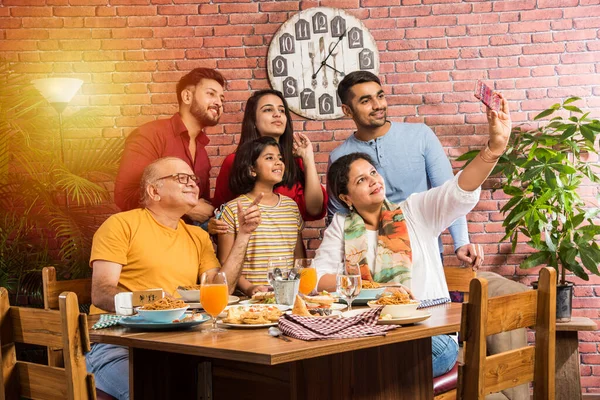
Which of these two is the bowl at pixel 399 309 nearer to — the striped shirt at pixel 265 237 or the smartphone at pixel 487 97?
the smartphone at pixel 487 97

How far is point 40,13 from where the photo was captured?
4680mm

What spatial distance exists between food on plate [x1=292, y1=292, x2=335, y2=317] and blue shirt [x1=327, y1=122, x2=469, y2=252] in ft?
4.69

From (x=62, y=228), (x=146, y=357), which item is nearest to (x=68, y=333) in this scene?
(x=146, y=357)

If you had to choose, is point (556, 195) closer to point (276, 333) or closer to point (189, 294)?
point (189, 294)

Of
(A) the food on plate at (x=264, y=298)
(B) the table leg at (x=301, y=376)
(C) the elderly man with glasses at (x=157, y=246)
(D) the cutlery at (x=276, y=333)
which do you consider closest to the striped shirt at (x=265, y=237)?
(C) the elderly man with glasses at (x=157, y=246)

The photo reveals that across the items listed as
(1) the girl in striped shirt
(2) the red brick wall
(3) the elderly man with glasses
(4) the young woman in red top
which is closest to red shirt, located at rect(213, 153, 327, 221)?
(4) the young woman in red top

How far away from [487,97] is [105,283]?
1.45 metres

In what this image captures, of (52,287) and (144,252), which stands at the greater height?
(144,252)

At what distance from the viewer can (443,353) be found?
8.23ft

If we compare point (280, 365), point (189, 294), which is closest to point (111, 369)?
point (189, 294)

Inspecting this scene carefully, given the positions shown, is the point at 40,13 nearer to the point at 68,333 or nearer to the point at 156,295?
the point at 156,295

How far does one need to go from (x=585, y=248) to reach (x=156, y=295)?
2713 mm

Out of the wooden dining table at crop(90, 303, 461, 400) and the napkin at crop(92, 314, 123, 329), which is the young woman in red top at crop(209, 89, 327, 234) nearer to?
the wooden dining table at crop(90, 303, 461, 400)

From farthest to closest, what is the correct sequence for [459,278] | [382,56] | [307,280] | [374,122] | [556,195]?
[382,56] < [556,195] < [374,122] < [459,278] < [307,280]
